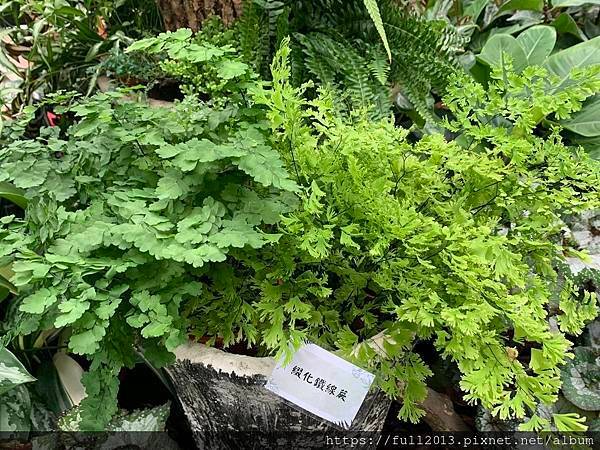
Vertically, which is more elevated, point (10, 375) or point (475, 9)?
point (475, 9)

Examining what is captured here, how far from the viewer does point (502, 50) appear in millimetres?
1414

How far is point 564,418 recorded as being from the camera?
72 cm

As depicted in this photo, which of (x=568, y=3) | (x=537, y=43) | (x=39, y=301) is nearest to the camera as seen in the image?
(x=39, y=301)

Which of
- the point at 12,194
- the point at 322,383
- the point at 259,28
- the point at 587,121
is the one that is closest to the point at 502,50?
the point at 587,121

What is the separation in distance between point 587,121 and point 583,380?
2.08ft

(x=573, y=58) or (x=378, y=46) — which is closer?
(x=378, y=46)

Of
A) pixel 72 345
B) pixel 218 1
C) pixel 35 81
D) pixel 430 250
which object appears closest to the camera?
pixel 72 345

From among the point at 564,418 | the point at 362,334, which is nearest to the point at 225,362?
the point at 362,334

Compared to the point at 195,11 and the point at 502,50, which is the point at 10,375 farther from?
the point at 502,50

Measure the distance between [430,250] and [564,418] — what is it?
10.8 inches

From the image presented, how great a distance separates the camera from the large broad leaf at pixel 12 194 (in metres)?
1.07

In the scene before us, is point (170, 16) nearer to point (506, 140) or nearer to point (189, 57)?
point (189, 57)

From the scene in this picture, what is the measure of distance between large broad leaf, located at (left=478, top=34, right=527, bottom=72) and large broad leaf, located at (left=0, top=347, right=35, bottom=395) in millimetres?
1196

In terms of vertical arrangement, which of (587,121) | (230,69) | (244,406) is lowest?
(244,406)
